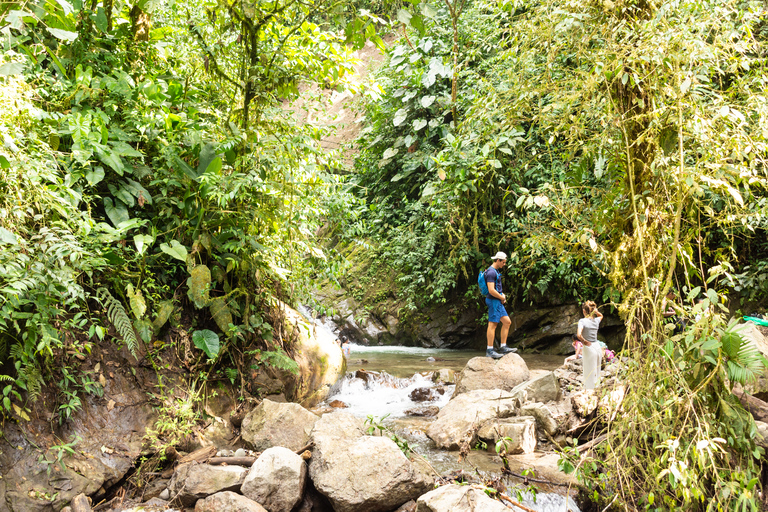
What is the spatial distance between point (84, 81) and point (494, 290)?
221 inches

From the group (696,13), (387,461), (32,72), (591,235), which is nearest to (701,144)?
(591,235)

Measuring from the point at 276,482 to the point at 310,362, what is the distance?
99.8 inches

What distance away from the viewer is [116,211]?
418 centimetres

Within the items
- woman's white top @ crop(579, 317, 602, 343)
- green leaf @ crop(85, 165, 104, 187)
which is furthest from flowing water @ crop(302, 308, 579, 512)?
green leaf @ crop(85, 165, 104, 187)

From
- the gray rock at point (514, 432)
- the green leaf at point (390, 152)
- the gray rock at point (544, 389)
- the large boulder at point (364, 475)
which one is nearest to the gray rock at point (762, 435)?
the gray rock at point (514, 432)

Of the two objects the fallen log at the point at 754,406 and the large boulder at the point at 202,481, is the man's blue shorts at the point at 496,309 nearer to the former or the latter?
the fallen log at the point at 754,406

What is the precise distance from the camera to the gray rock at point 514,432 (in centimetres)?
444

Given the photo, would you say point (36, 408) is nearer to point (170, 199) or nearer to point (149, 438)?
point (149, 438)

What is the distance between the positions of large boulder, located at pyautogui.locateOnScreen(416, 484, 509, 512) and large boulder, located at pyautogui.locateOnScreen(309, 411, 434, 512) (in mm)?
279

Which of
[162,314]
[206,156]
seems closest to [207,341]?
[162,314]

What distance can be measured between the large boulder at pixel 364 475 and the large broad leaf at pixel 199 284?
1.66 metres

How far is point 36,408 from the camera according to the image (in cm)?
342

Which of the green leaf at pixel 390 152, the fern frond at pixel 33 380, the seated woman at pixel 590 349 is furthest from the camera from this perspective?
the green leaf at pixel 390 152

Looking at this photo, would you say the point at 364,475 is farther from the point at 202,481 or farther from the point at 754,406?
the point at 754,406
